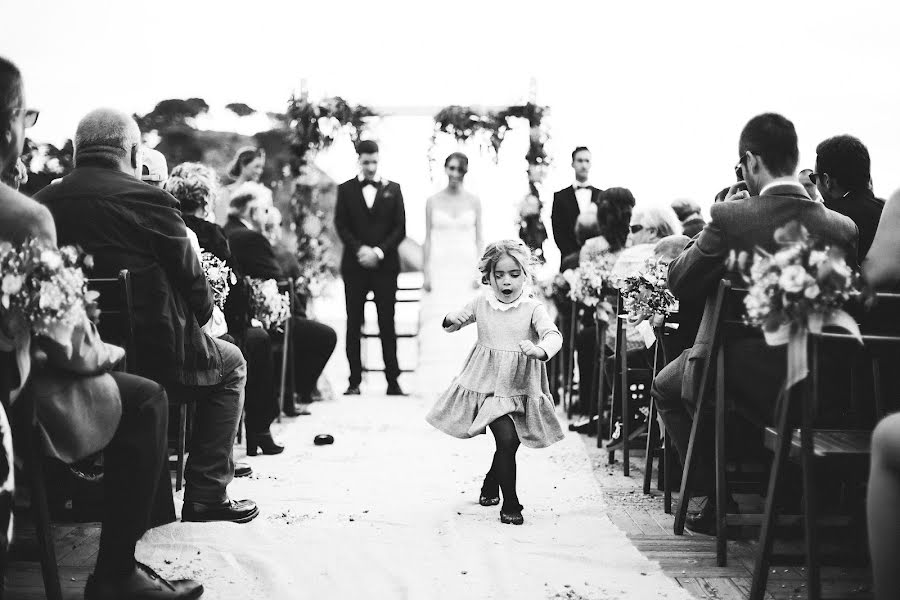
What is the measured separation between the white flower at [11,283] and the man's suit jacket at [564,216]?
6.93m

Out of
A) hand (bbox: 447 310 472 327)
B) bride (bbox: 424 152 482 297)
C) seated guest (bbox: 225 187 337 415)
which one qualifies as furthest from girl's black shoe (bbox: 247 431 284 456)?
bride (bbox: 424 152 482 297)

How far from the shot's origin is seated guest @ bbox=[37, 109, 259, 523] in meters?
3.65

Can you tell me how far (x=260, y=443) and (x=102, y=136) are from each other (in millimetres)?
2766

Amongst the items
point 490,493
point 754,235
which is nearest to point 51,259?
point 754,235

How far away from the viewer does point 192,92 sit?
10.4 metres

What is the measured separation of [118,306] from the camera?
11.5ft

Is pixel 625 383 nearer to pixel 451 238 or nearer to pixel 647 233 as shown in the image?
pixel 647 233

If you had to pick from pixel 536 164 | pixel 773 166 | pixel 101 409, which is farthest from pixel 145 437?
pixel 536 164

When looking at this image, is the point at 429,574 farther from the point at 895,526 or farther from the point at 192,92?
the point at 192,92

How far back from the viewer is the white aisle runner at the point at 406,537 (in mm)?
3322

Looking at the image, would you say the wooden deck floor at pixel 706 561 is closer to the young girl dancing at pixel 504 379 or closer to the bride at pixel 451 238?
the young girl dancing at pixel 504 379

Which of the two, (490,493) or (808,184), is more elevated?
(808,184)

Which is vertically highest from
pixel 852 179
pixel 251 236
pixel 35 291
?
pixel 852 179

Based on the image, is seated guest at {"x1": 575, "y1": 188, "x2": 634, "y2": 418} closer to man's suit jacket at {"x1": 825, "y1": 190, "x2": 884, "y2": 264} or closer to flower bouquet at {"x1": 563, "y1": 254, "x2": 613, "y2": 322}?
flower bouquet at {"x1": 563, "y1": 254, "x2": 613, "y2": 322}
